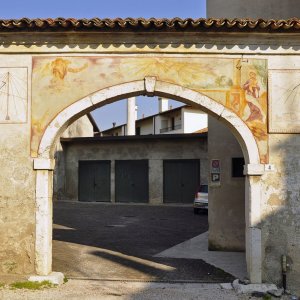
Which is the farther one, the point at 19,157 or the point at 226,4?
the point at 226,4

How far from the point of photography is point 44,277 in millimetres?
7719

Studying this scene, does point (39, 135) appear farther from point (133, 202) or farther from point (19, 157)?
point (133, 202)

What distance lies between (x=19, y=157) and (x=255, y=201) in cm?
433

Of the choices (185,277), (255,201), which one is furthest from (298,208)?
(185,277)

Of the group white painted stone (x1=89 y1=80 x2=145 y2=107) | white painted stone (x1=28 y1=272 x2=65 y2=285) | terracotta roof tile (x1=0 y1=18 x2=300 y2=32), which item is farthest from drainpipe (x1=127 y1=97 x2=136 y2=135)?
white painted stone (x1=28 y1=272 x2=65 y2=285)

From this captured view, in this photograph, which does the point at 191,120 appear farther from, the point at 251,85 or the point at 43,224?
the point at 43,224

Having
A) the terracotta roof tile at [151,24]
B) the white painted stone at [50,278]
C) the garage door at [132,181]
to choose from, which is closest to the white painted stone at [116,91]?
the terracotta roof tile at [151,24]

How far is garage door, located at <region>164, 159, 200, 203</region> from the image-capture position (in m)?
24.8

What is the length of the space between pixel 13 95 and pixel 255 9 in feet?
21.1

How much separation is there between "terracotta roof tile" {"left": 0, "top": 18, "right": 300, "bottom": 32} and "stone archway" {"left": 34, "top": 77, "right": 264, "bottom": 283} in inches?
38.8

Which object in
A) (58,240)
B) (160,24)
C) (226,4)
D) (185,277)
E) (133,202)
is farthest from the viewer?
(133,202)

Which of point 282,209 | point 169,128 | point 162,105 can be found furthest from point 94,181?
point 162,105

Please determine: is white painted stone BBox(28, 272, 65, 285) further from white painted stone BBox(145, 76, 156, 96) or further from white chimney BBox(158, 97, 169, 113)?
white chimney BBox(158, 97, 169, 113)

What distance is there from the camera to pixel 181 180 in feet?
81.9
